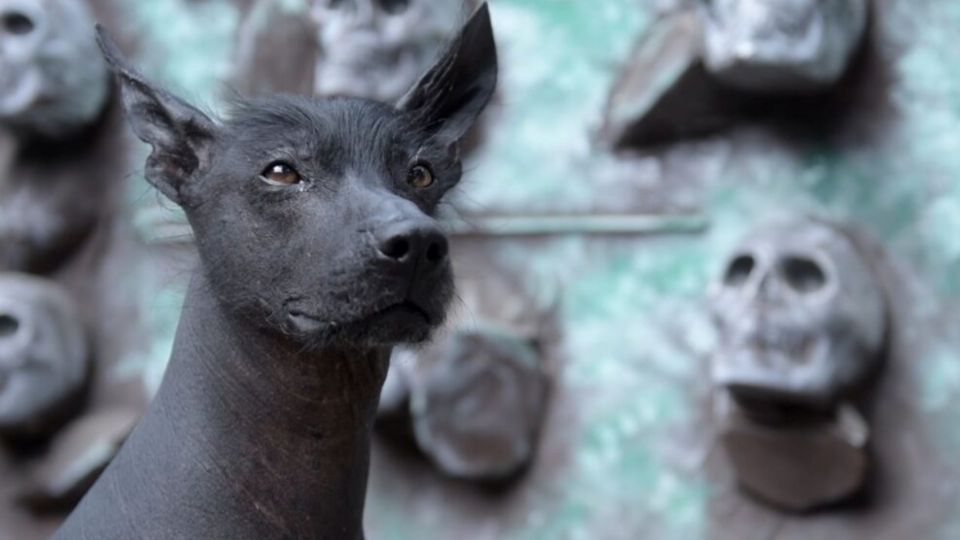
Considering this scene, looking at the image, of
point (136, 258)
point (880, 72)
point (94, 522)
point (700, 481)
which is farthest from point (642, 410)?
point (94, 522)

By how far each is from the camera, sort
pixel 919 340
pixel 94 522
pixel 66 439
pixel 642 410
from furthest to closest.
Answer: pixel 66 439 < pixel 642 410 < pixel 919 340 < pixel 94 522

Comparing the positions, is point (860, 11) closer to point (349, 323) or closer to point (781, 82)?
point (781, 82)

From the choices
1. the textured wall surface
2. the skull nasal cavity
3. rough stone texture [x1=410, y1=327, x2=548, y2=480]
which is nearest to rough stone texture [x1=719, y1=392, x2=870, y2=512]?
the textured wall surface

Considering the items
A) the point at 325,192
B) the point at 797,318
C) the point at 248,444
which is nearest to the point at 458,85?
the point at 325,192

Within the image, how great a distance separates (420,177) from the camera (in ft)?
5.36

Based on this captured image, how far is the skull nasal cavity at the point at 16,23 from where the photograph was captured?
2889mm

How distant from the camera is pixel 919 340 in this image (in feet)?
Answer: 7.75

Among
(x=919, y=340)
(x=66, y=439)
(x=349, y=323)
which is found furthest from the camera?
(x=66, y=439)

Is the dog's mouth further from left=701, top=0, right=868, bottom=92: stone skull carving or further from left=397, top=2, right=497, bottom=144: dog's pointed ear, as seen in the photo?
left=701, top=0, right=868, bottom=92: stone skull carving

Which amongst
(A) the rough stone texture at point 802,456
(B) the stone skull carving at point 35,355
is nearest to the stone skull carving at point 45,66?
(B) the stone skull carving at point 35,355

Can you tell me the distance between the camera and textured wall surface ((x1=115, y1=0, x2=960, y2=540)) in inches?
93.1

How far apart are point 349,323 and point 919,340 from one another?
111cm

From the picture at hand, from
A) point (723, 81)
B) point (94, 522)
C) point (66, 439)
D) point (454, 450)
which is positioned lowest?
point (66, 439)

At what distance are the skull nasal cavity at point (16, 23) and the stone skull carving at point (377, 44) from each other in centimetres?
53
